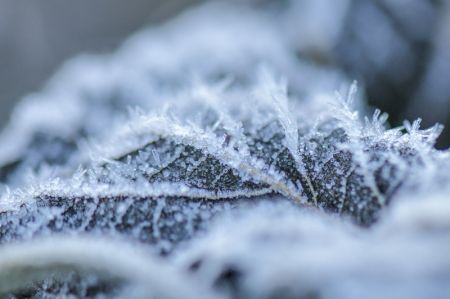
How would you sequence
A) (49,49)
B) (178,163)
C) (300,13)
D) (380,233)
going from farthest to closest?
1. (49,49)
2. (300,13)
3. (178,163)
4. (380,233)

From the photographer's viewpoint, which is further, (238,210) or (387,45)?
(387,45)

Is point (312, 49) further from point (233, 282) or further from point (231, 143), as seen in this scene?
point (233, 282)

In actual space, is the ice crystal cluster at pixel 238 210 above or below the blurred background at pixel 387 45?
below

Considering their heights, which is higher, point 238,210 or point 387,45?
point 387,45

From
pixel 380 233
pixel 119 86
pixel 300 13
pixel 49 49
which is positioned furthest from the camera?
pixel 49 49

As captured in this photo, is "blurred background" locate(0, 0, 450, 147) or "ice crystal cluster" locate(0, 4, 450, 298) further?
"blurred background" locate(0, 0, 450, 147)

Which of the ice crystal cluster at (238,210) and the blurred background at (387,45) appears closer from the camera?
the ice crystal cluster at (238,210)

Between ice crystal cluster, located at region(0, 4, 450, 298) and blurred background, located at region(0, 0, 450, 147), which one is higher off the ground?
blurred background, located at region(0, 0, 450, 147)

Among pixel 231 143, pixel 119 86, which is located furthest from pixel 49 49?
pixel 231 143
